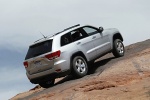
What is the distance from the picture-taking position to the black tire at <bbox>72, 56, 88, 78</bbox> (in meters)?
11.3

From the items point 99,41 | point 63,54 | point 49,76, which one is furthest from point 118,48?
point 49,76

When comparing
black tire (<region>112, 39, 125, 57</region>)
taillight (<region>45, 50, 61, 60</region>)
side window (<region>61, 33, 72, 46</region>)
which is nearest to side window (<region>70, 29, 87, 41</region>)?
side window (<region>61, 33, 72, 46</region>)

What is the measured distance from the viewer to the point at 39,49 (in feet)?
37.5

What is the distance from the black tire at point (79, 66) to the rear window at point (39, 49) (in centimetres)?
92

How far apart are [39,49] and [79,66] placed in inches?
54.9

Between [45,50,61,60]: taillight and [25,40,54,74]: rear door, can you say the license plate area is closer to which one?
[25,40,54,74]: rear door

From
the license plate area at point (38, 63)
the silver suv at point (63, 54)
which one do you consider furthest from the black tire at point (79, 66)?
the license plate area at point (38, 63)

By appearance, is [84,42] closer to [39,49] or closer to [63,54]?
[63,54]

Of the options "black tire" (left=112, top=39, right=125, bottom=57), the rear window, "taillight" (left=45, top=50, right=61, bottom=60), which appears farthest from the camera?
"black tire" (left=112, top=39, right=125, bottom=57)

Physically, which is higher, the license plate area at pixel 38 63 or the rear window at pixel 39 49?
the rear window at pixel 39 49

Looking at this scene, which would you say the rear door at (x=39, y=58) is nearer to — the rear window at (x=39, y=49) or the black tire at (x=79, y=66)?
the rear window at (x=39, y=49)

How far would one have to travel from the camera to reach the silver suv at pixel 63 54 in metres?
11.0

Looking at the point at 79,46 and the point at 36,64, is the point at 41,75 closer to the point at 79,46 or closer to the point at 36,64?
the point at 36,64

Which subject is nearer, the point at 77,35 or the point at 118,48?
the point at 77,35
